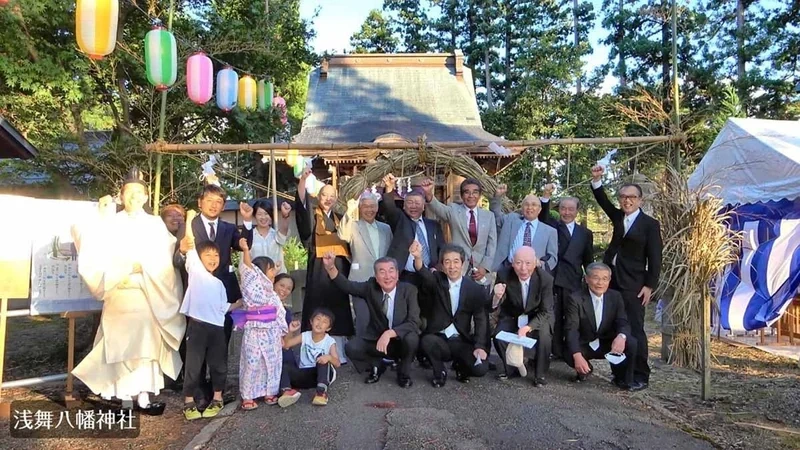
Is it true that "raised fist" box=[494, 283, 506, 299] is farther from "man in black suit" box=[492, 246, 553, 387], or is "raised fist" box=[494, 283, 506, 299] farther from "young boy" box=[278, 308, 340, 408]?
"young boy" box=[278, 308, 340, 408]

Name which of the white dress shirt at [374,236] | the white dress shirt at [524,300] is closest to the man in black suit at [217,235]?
the white dress shirt at [374,236]

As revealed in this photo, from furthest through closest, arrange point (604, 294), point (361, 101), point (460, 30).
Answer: point (460, 30), point (361, 101), point (604, 294)

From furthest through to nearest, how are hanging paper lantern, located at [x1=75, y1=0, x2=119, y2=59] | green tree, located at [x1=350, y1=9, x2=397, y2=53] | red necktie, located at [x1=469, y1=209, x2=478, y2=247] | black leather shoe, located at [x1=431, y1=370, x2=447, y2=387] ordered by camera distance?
green tree, located at [x1=350, y1=9, x2=397, y2=53]
red necktie, located at [x1=469, y1=209, x2=478, y2=247]
hanging paper lantern, located at [x1=75, y1=0, x2=119, y2=59]
black leather shoe, located at [x1=431, y1=370, x2=447, y2=387]

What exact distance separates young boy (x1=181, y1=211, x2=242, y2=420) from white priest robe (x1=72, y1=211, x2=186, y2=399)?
20 cm

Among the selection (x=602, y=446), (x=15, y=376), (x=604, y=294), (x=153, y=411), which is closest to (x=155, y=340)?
(x=153, y=411)

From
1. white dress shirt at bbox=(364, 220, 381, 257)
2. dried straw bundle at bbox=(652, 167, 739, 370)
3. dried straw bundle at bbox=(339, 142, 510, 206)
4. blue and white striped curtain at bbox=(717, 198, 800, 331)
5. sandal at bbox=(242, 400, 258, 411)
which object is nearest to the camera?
sandal at bbox=(242, 400, 258, 411)

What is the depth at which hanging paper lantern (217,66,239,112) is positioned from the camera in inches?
255

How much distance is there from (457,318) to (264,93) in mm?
4791

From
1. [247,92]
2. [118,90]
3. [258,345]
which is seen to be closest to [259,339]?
[258,345]

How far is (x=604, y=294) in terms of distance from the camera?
4.39 m

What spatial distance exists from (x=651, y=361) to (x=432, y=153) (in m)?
3.18

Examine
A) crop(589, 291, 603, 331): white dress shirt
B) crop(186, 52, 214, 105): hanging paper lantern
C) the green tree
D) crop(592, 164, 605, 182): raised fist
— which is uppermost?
the green tree

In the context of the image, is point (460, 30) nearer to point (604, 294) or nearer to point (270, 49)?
point (270, 49)

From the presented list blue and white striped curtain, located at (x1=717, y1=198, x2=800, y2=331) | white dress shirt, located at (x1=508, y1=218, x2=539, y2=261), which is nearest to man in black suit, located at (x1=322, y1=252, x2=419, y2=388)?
white dress shirt, located at (x1=508, y1=218, x2=539, y2=261)
